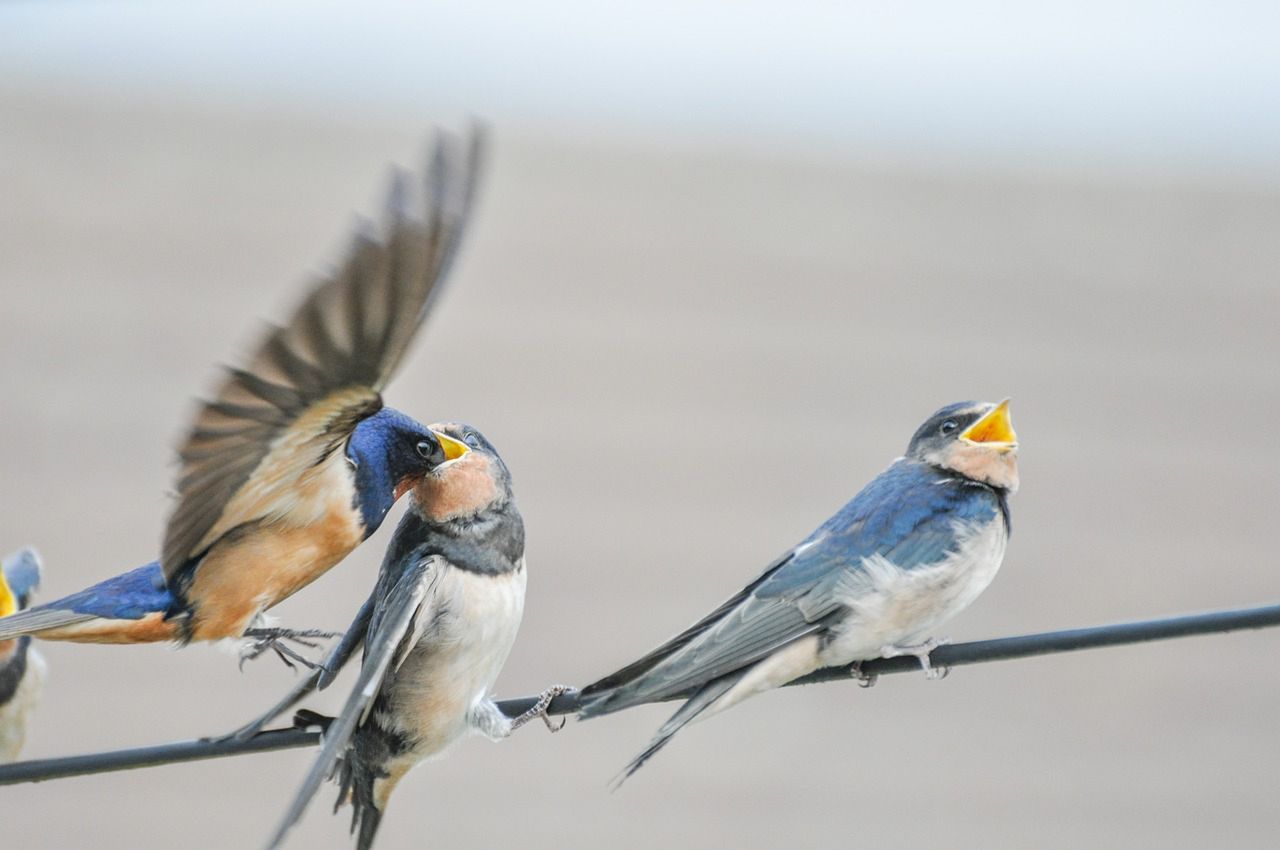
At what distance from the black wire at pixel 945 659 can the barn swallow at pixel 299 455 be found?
0.38 m

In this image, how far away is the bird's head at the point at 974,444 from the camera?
12.2 ft

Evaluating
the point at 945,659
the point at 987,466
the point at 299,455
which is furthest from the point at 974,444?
the point at 299,455

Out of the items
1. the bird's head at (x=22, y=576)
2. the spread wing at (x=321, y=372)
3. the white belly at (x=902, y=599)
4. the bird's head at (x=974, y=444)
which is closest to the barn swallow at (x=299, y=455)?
the spread wing at (x=321, y=372)

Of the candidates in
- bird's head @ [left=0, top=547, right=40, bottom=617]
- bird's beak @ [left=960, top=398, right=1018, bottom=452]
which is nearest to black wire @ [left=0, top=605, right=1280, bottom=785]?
bird's beak @ [left=960, top=398, right=1018, bottom=452]

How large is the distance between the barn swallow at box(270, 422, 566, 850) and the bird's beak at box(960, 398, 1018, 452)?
94cm

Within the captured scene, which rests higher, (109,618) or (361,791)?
(109,618)

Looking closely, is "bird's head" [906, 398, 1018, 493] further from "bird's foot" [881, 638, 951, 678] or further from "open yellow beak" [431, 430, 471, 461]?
"open yellow beak" [431, 430, 471, 461]

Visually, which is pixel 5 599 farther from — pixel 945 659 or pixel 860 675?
pixel 945 659

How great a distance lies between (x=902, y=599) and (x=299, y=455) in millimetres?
1123

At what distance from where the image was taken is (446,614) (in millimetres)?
3373

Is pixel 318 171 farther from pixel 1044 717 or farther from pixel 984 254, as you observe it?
pixel 1044 717

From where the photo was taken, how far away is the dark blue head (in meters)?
3.34

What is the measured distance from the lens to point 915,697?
24.5 feet

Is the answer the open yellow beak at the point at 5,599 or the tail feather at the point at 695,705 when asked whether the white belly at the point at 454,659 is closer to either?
the tail feather at the point at 695,705
